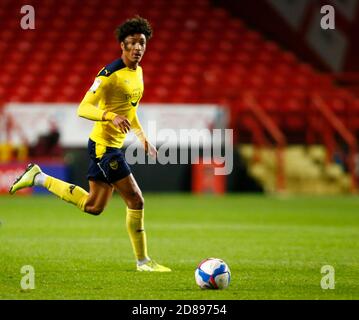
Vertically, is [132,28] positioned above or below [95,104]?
above

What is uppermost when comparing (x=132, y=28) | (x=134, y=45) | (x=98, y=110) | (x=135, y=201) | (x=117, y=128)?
(x=132, y=28)

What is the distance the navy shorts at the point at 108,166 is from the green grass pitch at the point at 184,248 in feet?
2.81

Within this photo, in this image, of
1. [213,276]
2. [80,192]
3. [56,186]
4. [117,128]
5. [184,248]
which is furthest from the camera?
[184,248]

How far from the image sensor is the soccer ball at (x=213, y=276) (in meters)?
7.25

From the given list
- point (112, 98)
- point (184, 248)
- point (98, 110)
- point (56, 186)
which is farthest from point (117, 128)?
point (184, 248)

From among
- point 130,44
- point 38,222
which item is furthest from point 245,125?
point 130,44

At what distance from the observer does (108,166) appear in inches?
334

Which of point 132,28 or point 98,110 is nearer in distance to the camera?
point 98,110

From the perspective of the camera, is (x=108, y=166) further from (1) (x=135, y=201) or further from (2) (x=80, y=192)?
(2) (x=80, y=192)

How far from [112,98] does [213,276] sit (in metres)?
2.13

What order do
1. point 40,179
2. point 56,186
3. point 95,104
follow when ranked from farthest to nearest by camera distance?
point 40,179, point 56,186, point 95,104

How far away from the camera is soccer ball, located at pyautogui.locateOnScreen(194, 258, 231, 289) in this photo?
7250mm

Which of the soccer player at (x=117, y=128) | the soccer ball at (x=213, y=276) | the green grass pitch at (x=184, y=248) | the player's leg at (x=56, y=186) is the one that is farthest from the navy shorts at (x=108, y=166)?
the soccer ball at (x=213, y=276)

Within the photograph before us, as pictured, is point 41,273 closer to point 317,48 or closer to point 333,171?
point 333,171
